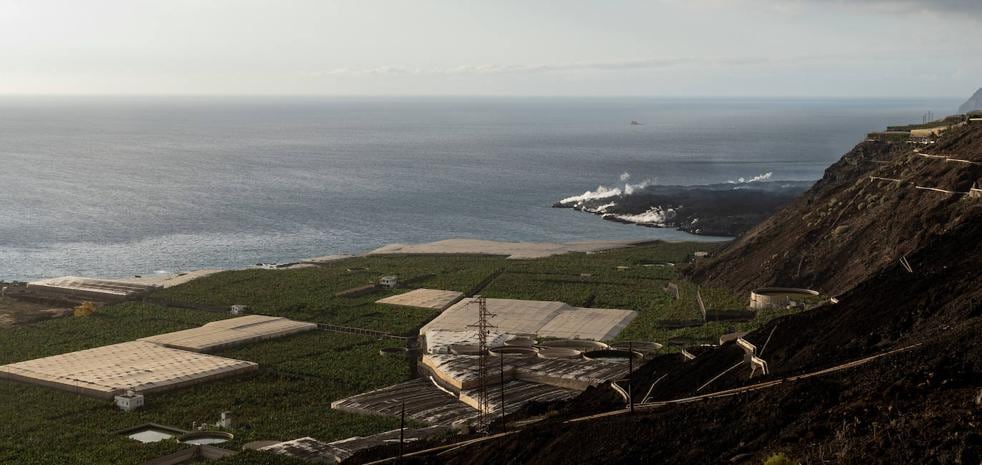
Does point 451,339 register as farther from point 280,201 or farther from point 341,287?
point 280,201

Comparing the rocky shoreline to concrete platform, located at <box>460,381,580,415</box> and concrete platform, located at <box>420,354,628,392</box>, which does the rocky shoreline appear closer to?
concrete platform, located at <box>420,354,628,392</box>

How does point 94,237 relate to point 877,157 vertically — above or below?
below

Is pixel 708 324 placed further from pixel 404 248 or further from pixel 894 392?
pixel 404 248

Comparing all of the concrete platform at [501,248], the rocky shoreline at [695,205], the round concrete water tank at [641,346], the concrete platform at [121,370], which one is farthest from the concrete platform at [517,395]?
the rocky shoreline at [695,205]

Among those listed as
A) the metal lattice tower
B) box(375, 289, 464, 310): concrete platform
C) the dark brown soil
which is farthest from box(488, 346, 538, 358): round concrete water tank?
box(375, 289, 464, 310): concrete platform

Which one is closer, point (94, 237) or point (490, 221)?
point (94, 237)

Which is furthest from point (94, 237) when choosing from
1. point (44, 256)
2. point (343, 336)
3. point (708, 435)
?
point (708, 435)

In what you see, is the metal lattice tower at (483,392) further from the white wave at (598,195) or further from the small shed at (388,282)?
the white wave at (598,195)
